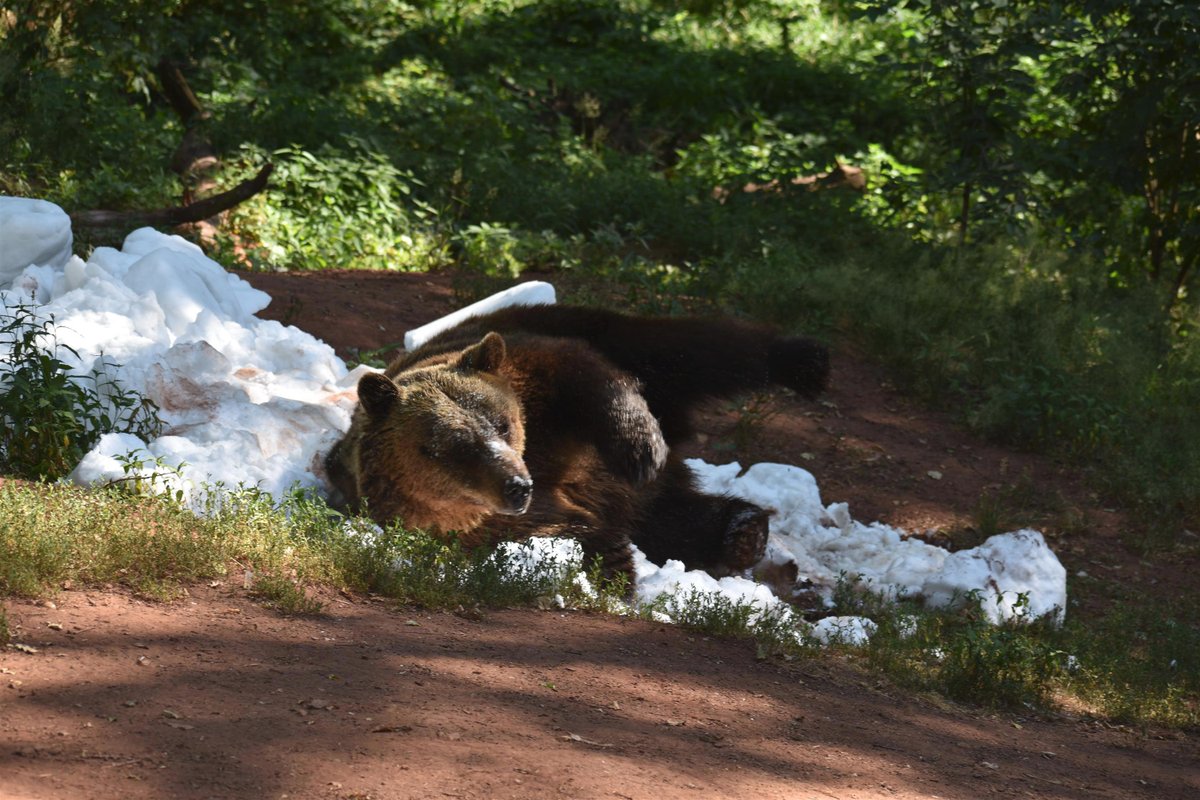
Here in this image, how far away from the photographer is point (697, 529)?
6250 millimetres

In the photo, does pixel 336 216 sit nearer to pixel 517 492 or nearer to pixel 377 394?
pixel 377 394

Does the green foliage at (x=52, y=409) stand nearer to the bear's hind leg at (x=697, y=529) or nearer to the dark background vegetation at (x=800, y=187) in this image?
the bear's hind leg at (x=697, y=529)

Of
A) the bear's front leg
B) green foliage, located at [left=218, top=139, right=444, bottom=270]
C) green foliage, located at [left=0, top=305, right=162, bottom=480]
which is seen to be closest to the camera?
green foliage, located at [left=0, top=305, right=162, bottom=480]

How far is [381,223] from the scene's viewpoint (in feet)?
35.3

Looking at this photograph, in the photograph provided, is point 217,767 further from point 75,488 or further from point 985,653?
point 985,653

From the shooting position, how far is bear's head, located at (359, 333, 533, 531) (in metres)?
5.06

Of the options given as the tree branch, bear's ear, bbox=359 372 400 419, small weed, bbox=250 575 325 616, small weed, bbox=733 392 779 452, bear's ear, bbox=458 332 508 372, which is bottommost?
small weed, bbox=733 392 779 452

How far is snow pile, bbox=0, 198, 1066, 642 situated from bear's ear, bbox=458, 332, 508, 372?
2.56ft

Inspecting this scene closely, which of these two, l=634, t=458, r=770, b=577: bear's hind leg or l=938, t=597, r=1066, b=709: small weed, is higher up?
l=938, t=597, r=1066, b=709: small weed

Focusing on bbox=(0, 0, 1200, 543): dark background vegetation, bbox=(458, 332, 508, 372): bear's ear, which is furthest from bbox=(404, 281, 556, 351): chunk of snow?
bbox=(0, 0, 1200, 543): dark background vegetation

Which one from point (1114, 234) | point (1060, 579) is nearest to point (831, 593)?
point (1060, 579)

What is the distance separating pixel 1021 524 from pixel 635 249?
16.1 feet

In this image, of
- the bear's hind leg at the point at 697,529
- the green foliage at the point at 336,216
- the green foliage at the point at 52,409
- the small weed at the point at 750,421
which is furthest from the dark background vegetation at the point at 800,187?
the green foliage at the point at 52,409

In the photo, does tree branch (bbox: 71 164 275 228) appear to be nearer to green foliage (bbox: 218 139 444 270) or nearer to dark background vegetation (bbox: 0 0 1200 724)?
dark background vegetation (bbox: 0 0 1200 724)
